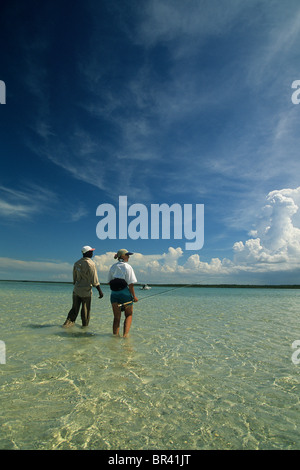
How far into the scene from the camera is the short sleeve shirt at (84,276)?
980 cm

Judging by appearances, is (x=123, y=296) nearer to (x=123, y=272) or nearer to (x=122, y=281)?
(x=122, y=281)

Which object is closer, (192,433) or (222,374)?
(192,433)

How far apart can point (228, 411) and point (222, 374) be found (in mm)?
1697

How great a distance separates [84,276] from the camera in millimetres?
9859

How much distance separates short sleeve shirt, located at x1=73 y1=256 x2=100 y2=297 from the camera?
9797mm

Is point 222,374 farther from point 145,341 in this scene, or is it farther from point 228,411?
point 145,341

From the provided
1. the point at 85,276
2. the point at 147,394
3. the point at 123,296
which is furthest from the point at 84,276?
the point at 147,394

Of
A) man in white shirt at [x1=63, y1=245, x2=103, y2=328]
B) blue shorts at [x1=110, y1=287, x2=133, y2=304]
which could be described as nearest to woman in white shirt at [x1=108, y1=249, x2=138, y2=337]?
blue shorts at [x1=110, y1=287, x2=133, y2=304]

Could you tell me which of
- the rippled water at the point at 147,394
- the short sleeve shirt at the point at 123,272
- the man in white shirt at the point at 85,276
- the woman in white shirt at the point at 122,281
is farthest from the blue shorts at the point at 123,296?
the man in white shirt at the point at 85,276

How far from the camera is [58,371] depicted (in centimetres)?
571

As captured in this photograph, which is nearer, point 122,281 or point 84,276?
point 122,281

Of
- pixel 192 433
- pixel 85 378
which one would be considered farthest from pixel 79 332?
pixel 192 433

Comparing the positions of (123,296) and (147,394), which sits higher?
(123,296)

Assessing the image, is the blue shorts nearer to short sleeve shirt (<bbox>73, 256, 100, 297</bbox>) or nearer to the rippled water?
the rippled water
